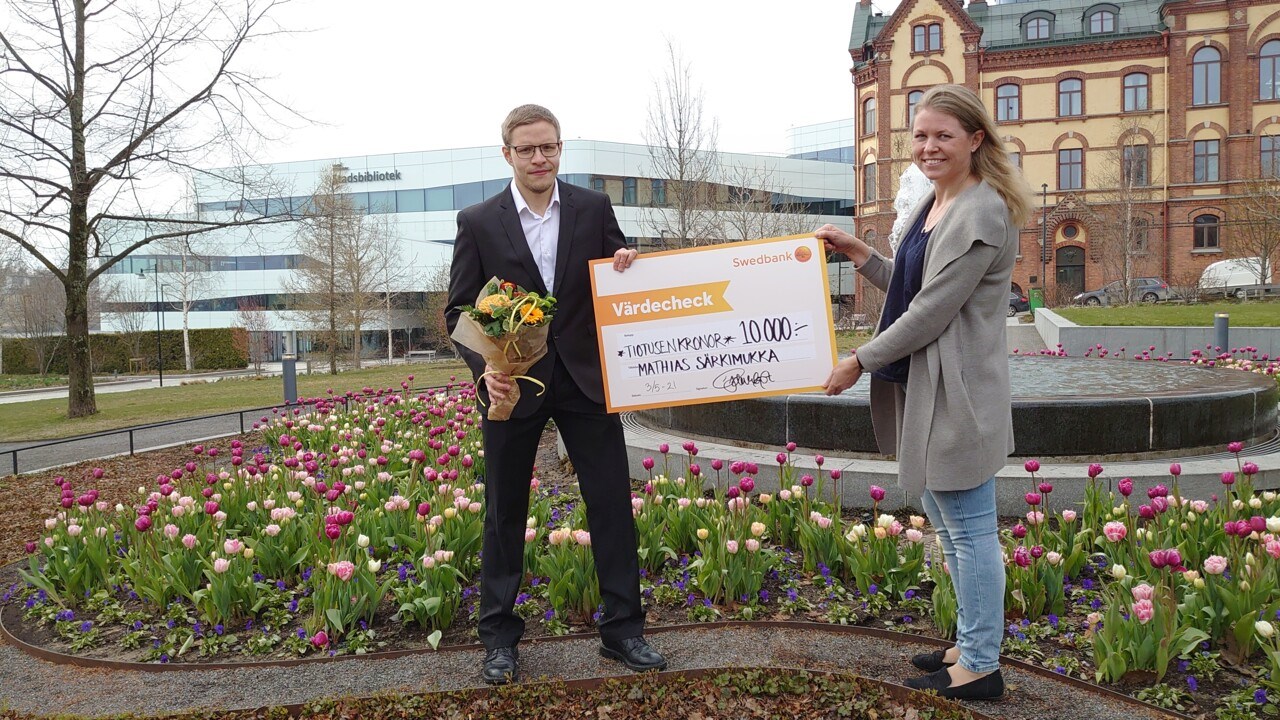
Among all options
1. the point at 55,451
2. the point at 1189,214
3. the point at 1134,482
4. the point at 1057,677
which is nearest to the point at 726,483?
the point at 1134,482

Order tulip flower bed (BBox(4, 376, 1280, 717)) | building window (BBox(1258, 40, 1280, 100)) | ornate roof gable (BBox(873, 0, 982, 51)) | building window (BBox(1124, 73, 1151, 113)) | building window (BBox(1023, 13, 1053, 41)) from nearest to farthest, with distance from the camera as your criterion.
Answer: tulip flower bed (BBox(4, 376, 1280, 717))
building window (BBox(1258, 40, 1280, 100))
building window (BBox(1124, 73, 1151, 113))
ornate roof gable (BBox(873, 0, 982, 51))
building window (BBox(1023, 13, 1053, 41))

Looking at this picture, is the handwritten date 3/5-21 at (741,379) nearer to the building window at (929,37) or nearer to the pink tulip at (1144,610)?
the pink tulip at (1144,610)

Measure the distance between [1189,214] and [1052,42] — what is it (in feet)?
34.3

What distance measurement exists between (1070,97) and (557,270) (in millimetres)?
46446

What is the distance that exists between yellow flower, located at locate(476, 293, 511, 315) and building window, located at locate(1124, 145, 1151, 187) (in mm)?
45383

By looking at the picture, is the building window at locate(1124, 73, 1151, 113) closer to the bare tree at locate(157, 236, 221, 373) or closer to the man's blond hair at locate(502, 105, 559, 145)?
the bare tree at locate(157, 236, 221, 373)

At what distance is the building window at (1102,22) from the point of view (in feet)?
140

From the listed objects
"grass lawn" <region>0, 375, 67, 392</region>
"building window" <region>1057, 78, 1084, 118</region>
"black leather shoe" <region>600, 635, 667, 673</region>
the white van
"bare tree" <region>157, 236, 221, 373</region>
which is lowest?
"black leather shoe" <region>600, 635, 667, 673</region>

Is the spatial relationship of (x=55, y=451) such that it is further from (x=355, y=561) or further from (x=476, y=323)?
(x=476, y=323)

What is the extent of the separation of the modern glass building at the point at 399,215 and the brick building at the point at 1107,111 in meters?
8.86

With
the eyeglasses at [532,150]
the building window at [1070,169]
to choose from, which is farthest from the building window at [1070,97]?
the eyeglasses at [532,150]

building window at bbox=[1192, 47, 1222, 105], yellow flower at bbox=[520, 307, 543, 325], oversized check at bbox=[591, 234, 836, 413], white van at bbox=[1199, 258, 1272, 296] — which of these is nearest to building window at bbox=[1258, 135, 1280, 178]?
building window at bbox=[1192, 47, 1222, 105]

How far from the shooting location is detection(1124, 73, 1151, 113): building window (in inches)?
1646

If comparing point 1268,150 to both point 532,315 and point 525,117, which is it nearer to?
point 525,117
